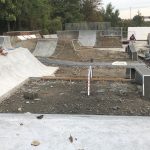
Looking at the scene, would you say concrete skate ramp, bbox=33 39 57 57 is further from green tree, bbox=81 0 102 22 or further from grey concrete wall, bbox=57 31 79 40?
green tree, bbox=81 0 102 22

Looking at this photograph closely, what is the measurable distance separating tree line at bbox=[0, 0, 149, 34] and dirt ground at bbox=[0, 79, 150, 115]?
2221 cm

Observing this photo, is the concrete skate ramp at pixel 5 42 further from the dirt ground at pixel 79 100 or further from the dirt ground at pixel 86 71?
the dirt ground at pixel 79 100

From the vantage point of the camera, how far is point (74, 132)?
6.48m

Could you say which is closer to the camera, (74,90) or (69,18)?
(74,90)

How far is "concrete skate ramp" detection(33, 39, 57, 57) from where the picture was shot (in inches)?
980

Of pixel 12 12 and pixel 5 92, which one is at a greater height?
pixel 12 12

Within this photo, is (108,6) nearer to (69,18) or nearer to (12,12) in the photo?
(69,18)

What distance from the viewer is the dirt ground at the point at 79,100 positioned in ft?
28.0

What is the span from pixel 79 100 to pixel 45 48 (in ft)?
54.1

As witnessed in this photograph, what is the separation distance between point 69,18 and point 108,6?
24.4 m

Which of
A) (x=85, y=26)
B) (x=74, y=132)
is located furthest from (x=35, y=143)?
(x=85, y=26)

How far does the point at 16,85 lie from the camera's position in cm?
1135

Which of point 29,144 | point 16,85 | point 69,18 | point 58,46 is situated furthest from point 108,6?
point 29,144

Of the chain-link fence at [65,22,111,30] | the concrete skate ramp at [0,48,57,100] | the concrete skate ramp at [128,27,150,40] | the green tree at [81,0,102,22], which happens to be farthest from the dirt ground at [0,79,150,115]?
the green tree at [81,0,102,22]
